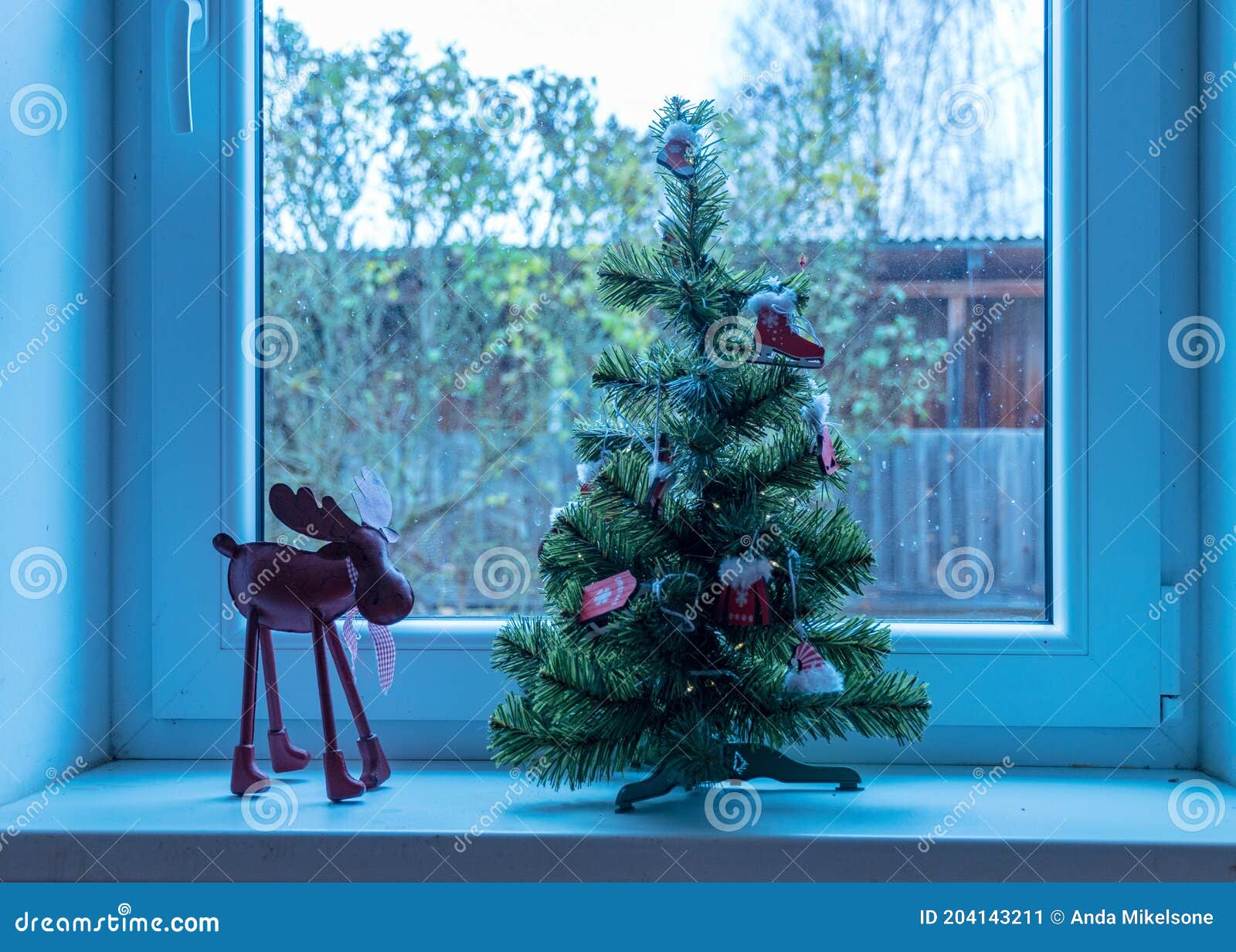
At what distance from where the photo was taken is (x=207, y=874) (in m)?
0.78

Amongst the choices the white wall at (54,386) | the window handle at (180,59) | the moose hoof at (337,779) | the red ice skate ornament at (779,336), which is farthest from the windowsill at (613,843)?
the window handle at (180,59)

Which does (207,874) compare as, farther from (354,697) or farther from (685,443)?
(685,443)

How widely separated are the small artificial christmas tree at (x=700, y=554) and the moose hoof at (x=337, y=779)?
12cm

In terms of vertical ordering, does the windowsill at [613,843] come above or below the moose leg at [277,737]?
below

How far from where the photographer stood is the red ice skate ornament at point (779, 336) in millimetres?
778

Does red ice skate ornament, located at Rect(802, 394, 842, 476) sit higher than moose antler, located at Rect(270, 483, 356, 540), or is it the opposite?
red ice skate ornament, located at Rect(802, 394, 842, 476)

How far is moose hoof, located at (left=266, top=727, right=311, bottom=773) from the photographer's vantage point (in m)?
0.89

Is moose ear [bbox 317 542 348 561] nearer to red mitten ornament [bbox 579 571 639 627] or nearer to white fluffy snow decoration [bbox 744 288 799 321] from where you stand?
red mitten ornament [bbox 579 571 639 627]

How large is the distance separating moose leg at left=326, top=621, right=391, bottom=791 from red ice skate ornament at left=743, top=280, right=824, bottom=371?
1.31ft

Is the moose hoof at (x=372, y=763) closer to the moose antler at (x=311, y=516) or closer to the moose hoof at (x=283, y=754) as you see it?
the moose hoof at (x=283, y=754)

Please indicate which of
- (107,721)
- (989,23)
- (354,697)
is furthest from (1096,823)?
(107,721)

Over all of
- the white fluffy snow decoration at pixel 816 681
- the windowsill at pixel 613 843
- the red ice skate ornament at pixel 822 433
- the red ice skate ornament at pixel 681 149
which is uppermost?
the red ice skate ornament at pixel 681 149

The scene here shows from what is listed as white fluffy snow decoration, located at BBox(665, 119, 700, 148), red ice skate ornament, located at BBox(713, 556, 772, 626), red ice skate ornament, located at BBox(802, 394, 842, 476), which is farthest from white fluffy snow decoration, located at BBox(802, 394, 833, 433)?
white fluffy snow decoration, located at BBox(665, 119, 700, 148)

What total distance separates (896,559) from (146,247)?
2.52 feet
